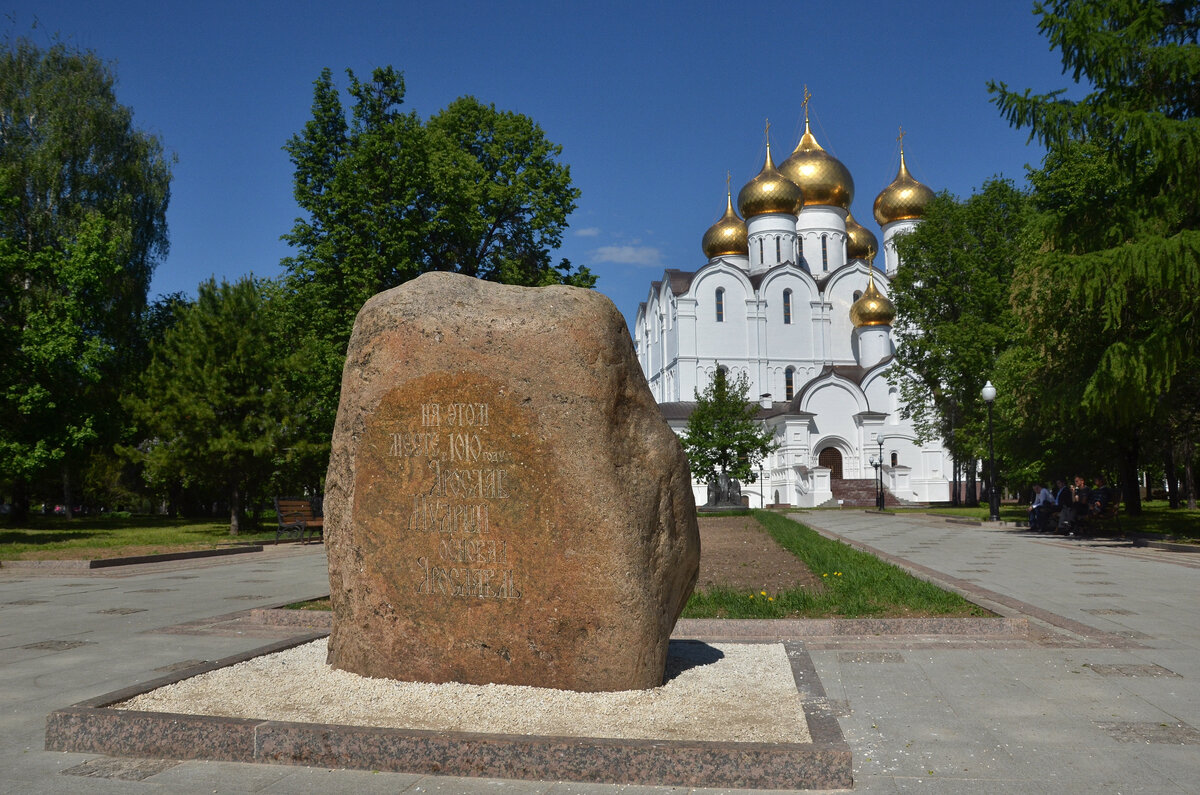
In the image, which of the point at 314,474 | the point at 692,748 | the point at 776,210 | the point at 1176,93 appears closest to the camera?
the point at 692,748

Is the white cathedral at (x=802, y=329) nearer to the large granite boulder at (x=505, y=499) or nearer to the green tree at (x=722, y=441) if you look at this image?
the green tree at (x=722, y=441)

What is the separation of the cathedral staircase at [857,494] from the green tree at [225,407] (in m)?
32.4

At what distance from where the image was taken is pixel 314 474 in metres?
29.8

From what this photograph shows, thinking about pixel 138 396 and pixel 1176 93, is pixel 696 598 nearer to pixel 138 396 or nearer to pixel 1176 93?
pixel 1176 93

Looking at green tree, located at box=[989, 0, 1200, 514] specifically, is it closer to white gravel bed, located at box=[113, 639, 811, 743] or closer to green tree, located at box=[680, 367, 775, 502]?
white gravel bed, located at box=[113, 639, 811, 743]

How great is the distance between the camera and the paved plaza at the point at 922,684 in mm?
4242

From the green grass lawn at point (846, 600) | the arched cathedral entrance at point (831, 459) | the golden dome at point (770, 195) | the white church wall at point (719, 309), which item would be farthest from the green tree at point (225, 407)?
the golden dome at point (770, 195)

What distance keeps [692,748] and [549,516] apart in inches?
66.6

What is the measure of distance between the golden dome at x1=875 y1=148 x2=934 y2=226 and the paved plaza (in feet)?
159

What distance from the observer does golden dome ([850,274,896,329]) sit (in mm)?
55688

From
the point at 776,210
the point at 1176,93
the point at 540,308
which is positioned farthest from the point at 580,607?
the point at 776,210

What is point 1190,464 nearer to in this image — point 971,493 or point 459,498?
point 971,493

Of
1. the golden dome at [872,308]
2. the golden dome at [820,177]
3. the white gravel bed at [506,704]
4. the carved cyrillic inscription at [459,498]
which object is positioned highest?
the golden dome at [820,177]

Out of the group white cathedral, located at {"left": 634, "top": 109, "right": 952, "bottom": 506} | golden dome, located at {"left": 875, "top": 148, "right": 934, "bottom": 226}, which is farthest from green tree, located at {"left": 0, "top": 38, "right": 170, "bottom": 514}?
golden dome, located at {"left": 875, "top": 148, "right": 934, "bottom": 226}
